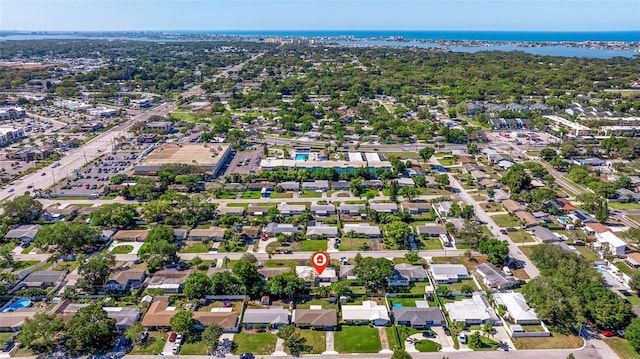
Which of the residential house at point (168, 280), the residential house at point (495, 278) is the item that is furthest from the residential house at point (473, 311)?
the residential house at point (168, 280)

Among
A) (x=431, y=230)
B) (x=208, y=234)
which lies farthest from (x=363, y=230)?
(x=208, y=234)

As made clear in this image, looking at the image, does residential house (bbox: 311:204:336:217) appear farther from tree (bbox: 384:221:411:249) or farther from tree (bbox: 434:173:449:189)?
tree (bbox: 434:173:449:189)

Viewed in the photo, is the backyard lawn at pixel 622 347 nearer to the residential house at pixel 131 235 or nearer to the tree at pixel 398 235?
the tree at pixel 398 235

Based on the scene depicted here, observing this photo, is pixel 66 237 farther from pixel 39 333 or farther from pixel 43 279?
pixel 39 333

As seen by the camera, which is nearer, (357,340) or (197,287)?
(357,340)

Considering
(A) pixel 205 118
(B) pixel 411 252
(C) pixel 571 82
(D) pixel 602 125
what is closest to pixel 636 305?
(B) pixel 411 252

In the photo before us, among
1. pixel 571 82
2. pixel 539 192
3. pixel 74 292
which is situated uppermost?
pixel 571 82

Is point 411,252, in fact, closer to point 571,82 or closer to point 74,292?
point 74,292
